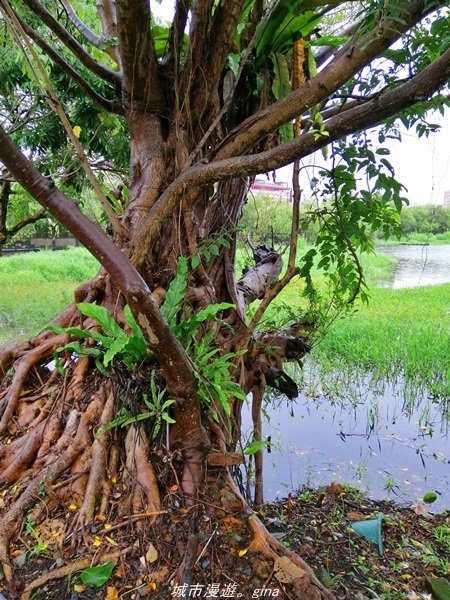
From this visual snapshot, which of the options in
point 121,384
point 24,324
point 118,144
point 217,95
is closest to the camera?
point 121,384

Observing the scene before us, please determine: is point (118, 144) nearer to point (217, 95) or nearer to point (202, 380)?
point (217, 95)

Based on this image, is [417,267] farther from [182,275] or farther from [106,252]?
[106,252]

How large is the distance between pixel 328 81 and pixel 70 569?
1.89 m

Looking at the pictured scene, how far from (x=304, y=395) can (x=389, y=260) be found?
37.0 ft

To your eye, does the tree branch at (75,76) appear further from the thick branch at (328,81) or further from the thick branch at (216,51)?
the thick branch at (328,81)

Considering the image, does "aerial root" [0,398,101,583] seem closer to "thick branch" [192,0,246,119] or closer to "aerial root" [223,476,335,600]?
"aerial root" [223,476,335,600]

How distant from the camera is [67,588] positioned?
131 centimetres

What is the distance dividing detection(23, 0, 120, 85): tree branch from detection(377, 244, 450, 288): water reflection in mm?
7598

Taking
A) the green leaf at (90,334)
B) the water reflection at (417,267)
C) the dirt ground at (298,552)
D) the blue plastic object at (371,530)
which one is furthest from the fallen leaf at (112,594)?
the water reflection at (417,267)

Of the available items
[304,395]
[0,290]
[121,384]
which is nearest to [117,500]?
[121,384]

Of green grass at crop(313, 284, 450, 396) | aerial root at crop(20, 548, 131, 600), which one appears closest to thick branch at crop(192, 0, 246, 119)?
aerial root at crop(20, 548, 131, 600)

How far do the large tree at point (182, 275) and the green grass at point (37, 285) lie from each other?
4313 mm

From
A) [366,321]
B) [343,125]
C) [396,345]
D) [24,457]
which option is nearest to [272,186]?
[343,125]

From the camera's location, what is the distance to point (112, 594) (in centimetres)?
131
